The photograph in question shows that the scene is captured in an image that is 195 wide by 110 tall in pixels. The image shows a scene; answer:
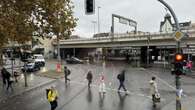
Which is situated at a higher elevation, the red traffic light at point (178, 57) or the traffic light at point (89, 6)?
the traffic light at point (89, 6)

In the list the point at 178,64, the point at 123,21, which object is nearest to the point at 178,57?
the point at 178,64

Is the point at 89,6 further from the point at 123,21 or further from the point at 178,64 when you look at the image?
the point at 123,21

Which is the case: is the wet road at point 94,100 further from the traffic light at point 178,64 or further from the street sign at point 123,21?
the street sign at point 123,21

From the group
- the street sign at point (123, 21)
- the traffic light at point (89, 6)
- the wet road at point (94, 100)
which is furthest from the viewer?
the street sign at point (123, 21)

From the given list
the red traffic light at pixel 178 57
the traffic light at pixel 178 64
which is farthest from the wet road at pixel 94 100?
the red traffic light at pixel 178 57

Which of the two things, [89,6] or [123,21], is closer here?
[89,6]

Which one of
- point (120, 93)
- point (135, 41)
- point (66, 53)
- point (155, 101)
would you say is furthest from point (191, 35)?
point (66, 53)

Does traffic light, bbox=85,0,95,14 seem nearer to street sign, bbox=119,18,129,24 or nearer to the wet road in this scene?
the wet road

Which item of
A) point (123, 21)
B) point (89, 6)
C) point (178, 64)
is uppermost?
point (123, 21)

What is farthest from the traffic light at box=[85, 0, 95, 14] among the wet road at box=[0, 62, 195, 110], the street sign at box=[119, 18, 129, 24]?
the street sign at box=[119, 18, 129, 24]

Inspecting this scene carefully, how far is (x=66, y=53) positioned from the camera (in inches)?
4094

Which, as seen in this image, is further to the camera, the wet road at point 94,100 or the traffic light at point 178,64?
the wet road at point 94,100

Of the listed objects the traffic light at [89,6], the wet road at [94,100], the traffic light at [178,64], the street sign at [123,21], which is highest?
the street sign at [123,21]

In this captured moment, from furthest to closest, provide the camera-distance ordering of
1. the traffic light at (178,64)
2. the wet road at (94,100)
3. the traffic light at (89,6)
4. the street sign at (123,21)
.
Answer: the street sign at (123,21)
the wet road at (94,100)
the traffic light at (89,6)
the traffic light at (178,64)
